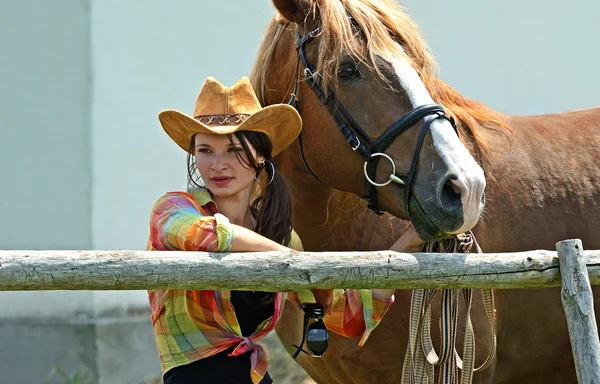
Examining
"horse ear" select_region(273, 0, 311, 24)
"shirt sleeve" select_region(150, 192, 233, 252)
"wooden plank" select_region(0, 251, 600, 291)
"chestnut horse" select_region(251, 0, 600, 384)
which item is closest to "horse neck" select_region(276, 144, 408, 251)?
"chestnut horse" select_region(251, 0, 600, 384)

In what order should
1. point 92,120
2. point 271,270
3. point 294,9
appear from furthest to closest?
point 92,120
point 294,9
point 271,270

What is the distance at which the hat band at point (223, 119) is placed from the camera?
8.82 feet

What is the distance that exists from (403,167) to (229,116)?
0.54 m

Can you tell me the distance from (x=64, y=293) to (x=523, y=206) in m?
2.91

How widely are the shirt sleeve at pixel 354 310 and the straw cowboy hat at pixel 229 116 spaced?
51 cm

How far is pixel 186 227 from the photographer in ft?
7.91

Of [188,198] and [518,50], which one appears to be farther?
[518,50]

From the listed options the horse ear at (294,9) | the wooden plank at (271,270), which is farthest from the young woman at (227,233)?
the horse ear at (294,9)

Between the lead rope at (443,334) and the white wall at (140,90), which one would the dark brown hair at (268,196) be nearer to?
the lead rope at (443,334)

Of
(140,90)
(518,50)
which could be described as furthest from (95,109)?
(518,50)

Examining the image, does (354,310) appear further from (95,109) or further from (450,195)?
(95,109)

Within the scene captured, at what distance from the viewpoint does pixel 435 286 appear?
239 centimetres

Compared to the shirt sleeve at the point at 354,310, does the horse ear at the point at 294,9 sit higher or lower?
higher

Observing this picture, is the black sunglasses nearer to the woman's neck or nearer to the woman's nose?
the woman's neck
